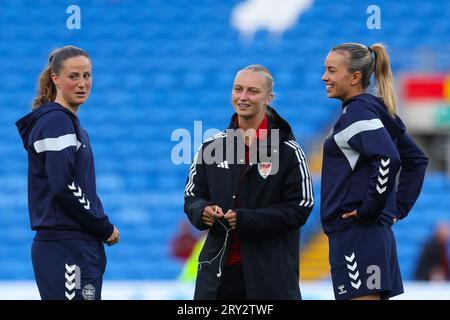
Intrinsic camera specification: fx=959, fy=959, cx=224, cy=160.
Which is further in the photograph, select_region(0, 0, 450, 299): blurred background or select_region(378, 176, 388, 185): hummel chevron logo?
select_region(0, 0, 450, 299): blurred background

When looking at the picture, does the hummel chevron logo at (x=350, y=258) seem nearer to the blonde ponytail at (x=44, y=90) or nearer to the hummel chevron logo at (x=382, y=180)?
the hummel chevron logo at (x=382, y=180)

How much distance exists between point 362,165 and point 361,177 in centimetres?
5

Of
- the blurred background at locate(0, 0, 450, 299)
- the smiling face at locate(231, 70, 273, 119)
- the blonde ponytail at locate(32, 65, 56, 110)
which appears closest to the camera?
the smiling face at locate(231, 70, 273, 119)

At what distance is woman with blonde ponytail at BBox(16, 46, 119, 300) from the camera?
3.96 meters

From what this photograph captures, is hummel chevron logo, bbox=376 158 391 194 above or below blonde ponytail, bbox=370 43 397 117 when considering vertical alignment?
below

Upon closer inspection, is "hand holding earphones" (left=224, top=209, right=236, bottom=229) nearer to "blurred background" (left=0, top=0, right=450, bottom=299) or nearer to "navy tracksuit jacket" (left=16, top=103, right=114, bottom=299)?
"navy tracksuit jacket" (left=16, top=103, right=114, bottom=299)

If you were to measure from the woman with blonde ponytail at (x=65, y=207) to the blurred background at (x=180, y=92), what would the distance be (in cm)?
607

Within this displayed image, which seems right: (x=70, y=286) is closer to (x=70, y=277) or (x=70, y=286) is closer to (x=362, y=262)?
(x=70, y=277)

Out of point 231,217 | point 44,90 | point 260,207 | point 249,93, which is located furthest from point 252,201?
point 44,90

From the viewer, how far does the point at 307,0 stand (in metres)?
12.6

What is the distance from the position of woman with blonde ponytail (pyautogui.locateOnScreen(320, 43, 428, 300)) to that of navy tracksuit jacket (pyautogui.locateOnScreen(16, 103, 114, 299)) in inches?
38.5

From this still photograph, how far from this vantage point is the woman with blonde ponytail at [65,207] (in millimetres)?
3957

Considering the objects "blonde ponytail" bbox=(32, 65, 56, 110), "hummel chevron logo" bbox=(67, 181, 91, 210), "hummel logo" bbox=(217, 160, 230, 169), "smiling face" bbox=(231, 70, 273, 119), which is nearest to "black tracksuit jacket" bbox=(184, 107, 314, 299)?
"hummel logo" bbox=(217, 160, 230, 169)

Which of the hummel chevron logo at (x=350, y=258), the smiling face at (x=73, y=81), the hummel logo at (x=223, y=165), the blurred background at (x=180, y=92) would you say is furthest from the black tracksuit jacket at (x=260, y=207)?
the blurred background at (x=180, y=92)
